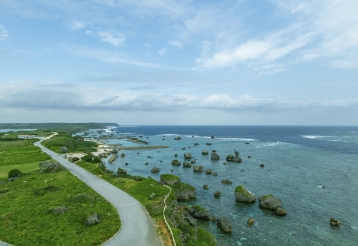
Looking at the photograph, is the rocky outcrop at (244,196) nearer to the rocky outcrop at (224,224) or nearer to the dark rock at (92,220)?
the rocky outcrop at (224,224)

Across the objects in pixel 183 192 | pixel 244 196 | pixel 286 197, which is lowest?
pixel 286 197

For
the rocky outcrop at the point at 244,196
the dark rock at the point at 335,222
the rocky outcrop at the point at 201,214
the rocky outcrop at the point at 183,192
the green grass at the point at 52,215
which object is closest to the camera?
the green grass at the point at 52,215

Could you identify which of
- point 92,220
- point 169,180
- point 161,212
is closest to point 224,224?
point 161,212

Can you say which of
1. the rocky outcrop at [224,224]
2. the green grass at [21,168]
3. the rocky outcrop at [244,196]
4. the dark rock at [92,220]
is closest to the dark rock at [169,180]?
the rocky outcrop at [244,196]

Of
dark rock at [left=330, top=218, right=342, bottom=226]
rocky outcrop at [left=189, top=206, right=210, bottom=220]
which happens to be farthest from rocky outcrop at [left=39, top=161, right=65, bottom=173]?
dark rock at [left=330, top=218, right=342, bottom=226]

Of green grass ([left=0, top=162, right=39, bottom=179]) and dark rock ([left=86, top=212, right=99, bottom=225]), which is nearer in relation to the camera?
dark rock ([left=86, top=212, right=99, bottom=225])

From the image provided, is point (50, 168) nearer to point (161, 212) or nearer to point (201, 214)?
point (161, 212)

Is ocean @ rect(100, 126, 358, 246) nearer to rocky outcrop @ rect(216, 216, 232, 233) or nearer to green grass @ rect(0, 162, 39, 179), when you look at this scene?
rocky outcrop @ rect(216, 216, 232, 233)
